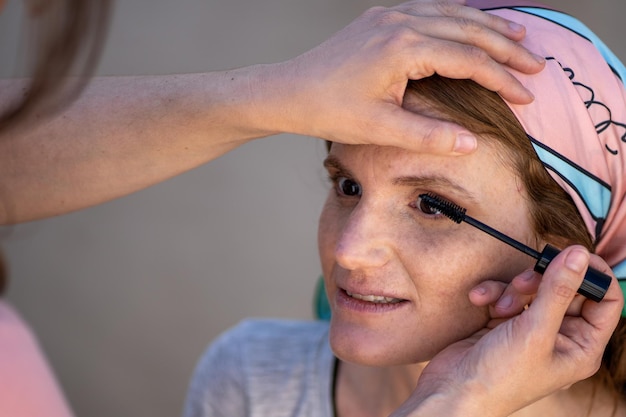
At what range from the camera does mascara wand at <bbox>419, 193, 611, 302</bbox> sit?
1.67 meters

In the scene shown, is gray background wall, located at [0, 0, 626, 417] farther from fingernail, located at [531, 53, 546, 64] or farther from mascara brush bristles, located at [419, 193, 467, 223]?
fingernail, located at [531, 53, 546, 64]

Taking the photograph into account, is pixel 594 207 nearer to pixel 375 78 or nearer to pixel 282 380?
pixel 375 78

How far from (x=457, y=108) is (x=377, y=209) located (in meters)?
0.27

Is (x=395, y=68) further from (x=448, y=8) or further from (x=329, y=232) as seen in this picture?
(x=329, y=232)

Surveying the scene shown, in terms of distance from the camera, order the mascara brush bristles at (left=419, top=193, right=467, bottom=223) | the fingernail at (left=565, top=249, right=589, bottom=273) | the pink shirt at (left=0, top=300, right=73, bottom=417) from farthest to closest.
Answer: the mascara brush bristles at (left=419, top=193, right=467, bottom=223) → the fingernail at (left=565, top=249, right=589, bottom=273) → the pink shirt at (left=0, top=300, right=73, bottom=417)

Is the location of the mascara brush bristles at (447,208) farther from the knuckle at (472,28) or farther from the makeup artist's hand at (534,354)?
the knuckle at (472,28)

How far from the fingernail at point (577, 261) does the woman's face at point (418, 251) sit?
287mm

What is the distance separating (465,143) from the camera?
5.79ft

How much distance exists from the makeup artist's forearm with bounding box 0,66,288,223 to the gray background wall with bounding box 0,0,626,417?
2213mm

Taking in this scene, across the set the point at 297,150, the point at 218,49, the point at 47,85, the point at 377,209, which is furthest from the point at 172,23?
the point at 47,85

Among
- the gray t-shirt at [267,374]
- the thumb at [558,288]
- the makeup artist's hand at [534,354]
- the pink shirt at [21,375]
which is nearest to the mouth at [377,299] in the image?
the makeup artist's hand at [534,354]

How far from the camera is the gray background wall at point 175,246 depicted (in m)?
4.21

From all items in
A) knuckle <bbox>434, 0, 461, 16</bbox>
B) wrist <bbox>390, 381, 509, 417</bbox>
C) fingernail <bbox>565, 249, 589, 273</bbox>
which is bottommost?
wrist <bbox>390, 381, 509, 417</bbox>

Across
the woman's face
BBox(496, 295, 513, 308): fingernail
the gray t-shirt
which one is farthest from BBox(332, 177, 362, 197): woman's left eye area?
the gray t-shirt
